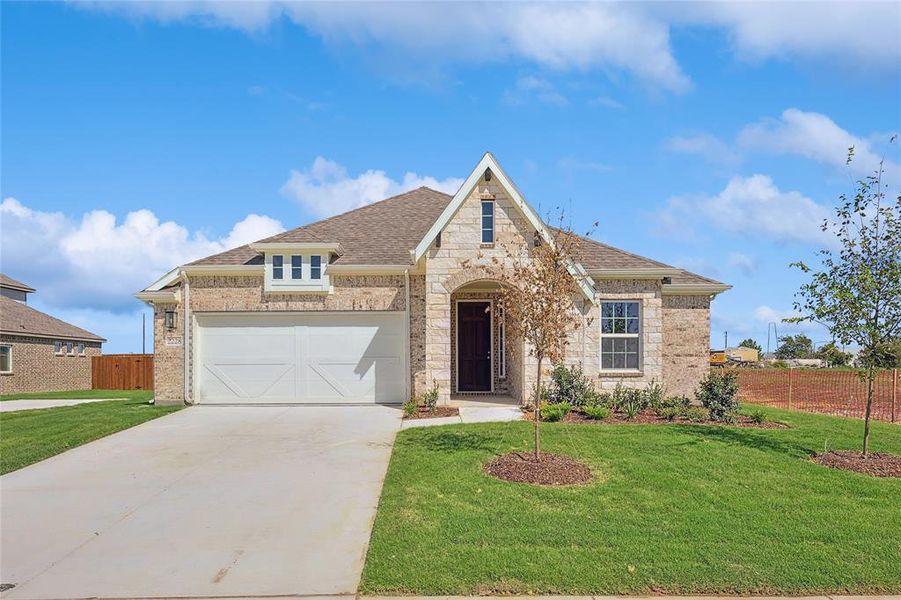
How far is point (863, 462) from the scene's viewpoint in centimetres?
905

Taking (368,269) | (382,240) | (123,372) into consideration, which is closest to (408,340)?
(368,269)

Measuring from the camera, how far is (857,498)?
7.43 m

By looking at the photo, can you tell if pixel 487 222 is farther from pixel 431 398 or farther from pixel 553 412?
pixel 553 412

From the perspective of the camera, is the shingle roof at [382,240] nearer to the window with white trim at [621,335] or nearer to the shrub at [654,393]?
the window with white trim at [621,335]

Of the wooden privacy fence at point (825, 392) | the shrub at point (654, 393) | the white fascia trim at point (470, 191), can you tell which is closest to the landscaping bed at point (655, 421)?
the shrub at point (654, 393)

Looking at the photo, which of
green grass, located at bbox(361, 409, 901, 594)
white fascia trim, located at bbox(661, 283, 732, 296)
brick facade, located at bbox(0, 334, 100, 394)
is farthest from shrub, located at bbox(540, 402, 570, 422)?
brick facade, located at bbox(0, 334, 100, 394)

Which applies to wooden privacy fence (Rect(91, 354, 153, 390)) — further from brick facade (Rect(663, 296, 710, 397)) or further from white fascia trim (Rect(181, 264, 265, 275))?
brick facade (Rect(663, 296, 710, 397))

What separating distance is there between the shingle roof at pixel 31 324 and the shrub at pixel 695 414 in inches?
1167

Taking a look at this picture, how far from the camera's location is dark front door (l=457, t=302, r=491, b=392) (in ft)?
56.5

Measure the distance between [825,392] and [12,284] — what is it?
3979 centimetres

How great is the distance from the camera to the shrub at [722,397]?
12648 millimetres

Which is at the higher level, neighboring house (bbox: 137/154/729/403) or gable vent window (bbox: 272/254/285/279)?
gable vent window (bbox: 272/254/285/279)

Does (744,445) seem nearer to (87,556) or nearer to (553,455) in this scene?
(553,455)

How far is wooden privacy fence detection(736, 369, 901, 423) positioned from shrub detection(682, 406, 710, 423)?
5.41 metres
